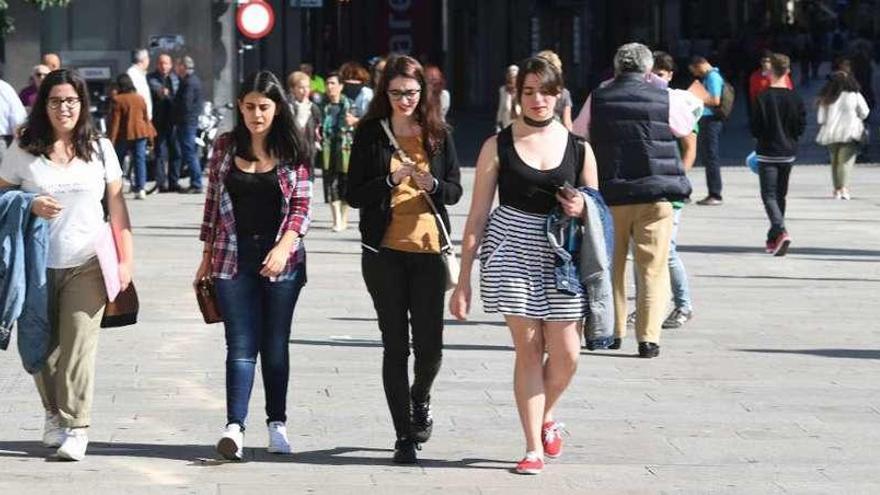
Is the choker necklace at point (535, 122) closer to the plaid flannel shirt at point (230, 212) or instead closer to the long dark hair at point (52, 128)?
the plaid flannel shirt at point (230, 212)

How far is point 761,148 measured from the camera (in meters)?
19.1

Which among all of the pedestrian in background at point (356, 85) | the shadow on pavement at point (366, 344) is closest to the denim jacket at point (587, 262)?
the shadow on pavement at point (366, 344)

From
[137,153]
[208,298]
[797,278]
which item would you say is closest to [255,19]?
[137,153]

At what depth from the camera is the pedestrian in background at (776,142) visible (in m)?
18.8

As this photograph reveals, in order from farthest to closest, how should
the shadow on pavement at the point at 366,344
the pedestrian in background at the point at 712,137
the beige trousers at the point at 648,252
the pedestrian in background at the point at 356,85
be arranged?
1. the pedestrian in background at the point at 712,137
2. the pedestrian in background at the point at 356,85
3. the shadow on pavement at the point at 366,344
4. the beige trousers at the point at 648,252

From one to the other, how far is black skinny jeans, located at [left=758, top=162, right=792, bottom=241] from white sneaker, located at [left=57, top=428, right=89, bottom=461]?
1052cm

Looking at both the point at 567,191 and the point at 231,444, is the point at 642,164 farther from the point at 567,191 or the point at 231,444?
the point at 231,444

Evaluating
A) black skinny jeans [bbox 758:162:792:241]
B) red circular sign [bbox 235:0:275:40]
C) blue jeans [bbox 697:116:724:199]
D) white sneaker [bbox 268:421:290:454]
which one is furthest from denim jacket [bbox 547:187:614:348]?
red circular sign [bbox 235:0:275:40]

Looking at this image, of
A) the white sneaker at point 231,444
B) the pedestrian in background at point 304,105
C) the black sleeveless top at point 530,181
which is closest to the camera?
the black sleeveless top at point 530,181

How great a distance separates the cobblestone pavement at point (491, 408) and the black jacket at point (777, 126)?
219cm

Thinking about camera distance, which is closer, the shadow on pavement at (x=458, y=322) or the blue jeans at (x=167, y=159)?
the shadow on pavement at (x=458, y=322)

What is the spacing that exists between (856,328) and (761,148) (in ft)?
17.4

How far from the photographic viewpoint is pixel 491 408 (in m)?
10.5

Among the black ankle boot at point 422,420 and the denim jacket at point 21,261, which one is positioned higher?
the denim jacket at point 21,261
